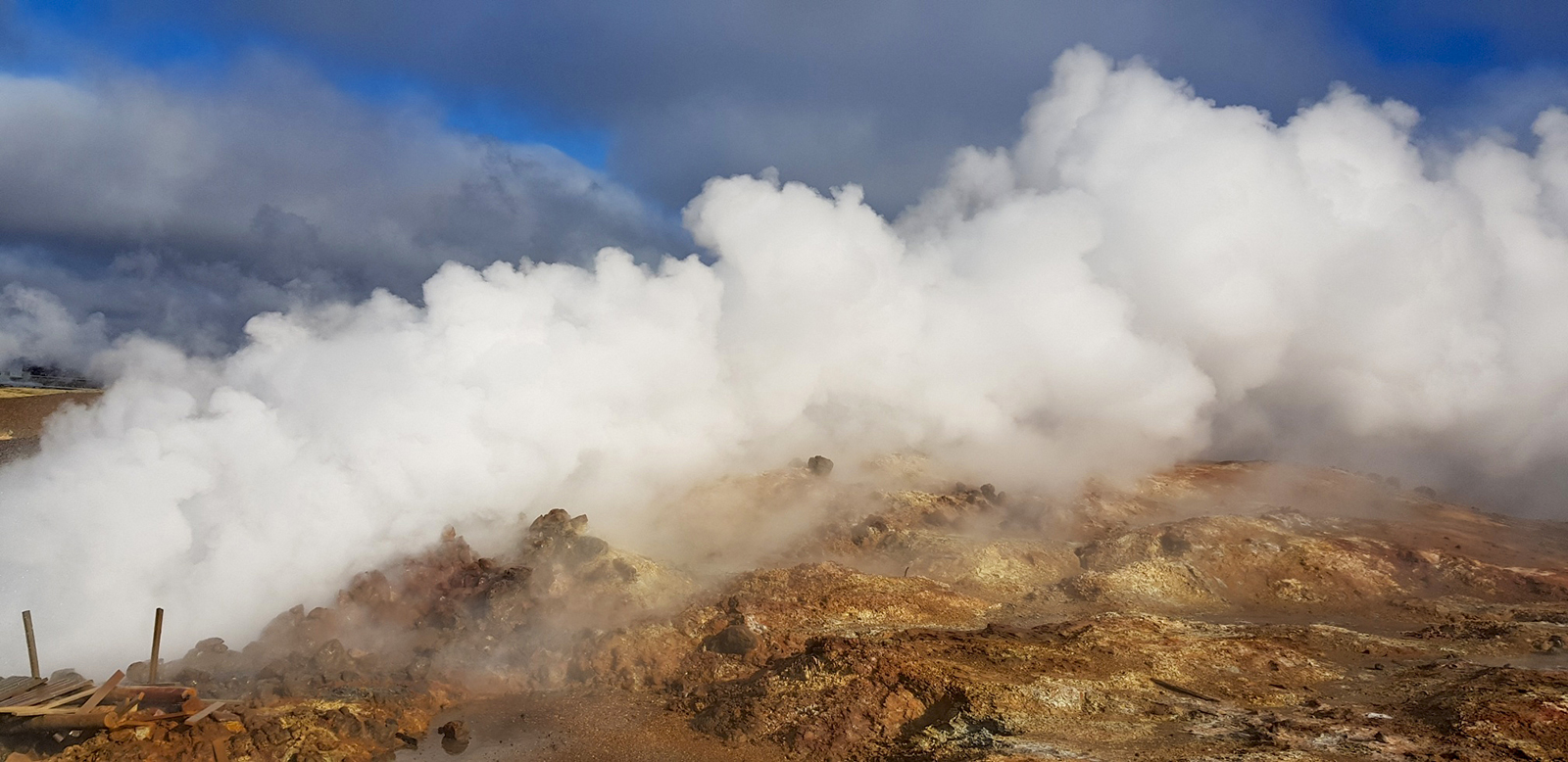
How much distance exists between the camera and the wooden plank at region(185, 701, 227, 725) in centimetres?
866

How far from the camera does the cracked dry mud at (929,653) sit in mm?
9180

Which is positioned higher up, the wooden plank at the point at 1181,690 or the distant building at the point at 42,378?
the distant building at the point at 42,378

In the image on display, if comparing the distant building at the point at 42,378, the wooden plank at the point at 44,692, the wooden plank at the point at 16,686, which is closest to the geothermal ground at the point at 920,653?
the wooden plank at the point at 44,692

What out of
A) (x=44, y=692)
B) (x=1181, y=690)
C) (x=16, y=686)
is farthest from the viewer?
(x=1181, y=690)

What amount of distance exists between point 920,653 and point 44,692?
411 inches

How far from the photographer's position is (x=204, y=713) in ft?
29.0

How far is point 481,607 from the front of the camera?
12719 mm

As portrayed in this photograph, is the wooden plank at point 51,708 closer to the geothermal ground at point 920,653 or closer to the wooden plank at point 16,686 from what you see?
the geothermal ground at point 920,653

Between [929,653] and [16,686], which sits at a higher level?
[929,653]

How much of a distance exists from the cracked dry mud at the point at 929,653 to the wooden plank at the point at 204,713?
162 millimetres

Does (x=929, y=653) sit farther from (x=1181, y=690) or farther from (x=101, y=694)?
(x=101, y=694)

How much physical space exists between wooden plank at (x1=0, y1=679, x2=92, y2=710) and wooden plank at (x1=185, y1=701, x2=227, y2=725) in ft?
4.71

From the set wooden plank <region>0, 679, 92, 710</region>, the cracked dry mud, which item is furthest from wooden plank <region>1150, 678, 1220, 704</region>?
wooden plank <region>0, 679, 92, 710</region>

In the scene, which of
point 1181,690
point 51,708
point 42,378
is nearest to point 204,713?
point 51,708
